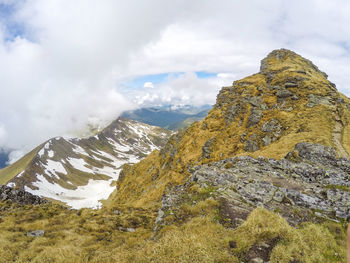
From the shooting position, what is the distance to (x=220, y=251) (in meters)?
9.01

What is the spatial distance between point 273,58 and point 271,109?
47.8 meters

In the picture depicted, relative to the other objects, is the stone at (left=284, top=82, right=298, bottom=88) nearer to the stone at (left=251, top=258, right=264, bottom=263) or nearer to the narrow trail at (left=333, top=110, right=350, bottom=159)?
the narrow trail at (left=333, top=110, right=350, bottom=159)

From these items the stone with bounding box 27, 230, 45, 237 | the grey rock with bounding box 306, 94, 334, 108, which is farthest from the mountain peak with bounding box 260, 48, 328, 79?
the stone with bounding box 27, 230, 45, 237

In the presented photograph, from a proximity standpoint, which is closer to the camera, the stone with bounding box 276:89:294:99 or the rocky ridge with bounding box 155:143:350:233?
the rocky ridge with bounding box 155:143:350:233

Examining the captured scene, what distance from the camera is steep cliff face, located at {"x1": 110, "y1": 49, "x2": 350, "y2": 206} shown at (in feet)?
114

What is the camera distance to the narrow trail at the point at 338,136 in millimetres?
26956

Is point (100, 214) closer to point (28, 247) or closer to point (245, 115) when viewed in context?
point (28, 247)

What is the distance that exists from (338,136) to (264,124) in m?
14.6

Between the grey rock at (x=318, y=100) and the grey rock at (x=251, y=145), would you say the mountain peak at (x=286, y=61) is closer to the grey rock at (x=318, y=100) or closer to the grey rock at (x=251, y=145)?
the grey rock at (x=318, y=100)

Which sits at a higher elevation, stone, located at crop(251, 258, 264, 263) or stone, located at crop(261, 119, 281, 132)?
stone, located at crop(261, 119, 281, 132)

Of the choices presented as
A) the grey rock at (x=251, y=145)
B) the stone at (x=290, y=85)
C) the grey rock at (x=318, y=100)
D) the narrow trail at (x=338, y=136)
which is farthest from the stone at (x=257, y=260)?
the stone at (x=290, y=85)

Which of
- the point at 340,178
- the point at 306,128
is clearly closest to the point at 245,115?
the point at 306,128

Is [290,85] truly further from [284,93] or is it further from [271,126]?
[271,126]

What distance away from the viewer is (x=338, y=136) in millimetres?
32938
